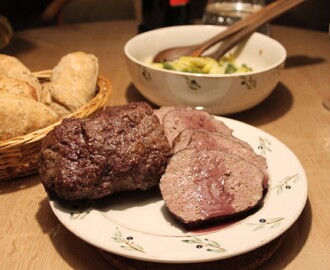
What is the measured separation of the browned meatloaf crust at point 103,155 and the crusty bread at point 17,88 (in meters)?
0.30

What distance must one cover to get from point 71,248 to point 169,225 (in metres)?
0.23

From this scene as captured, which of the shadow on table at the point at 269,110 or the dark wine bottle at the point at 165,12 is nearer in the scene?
the shadow on table at the point at 269,110

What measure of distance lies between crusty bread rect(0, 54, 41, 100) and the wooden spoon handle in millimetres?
659

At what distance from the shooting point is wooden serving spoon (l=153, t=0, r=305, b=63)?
5.84 feet

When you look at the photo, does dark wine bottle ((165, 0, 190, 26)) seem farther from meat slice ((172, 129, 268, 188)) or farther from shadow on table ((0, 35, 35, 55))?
meat slice ((172, 129, 268, 188))

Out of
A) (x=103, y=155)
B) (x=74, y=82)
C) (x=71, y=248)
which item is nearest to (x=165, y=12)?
(x=74, y=82)

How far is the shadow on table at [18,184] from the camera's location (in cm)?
123

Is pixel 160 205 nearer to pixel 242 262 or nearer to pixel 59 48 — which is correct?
pixel 242 262

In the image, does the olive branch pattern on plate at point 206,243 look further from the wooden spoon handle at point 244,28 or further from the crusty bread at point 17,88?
the wooden spoon handle at point 244,28

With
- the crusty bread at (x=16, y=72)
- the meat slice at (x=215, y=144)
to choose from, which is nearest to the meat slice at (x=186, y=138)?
the meat slice at (x=215, y=144)

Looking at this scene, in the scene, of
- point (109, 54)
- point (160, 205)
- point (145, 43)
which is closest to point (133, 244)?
point (160, 205)

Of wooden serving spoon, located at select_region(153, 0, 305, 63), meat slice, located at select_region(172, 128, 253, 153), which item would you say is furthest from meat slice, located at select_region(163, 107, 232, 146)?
wooden serving spoon, located at select_region(153, 0, 305, 63)

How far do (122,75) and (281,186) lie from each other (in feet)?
3.58

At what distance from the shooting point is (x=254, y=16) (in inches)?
71.0
